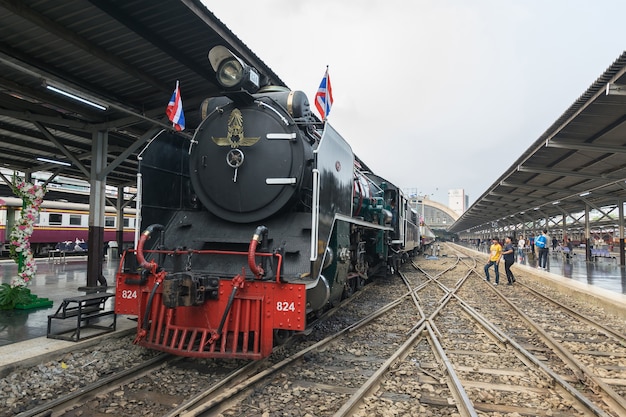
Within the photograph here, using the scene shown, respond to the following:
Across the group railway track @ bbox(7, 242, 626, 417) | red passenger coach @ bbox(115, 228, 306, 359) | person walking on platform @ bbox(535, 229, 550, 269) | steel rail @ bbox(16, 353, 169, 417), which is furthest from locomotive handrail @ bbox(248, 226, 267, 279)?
person walking on platform @ bbox(535, 229, 550, 269)

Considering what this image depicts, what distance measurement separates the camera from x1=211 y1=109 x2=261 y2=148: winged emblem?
16.8ft

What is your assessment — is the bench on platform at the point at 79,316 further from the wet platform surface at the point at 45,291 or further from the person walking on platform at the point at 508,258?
the person walking on platform at the point at 508,258

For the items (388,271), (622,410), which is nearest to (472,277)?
(388,271)

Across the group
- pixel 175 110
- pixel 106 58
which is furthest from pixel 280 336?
pixel 106 58

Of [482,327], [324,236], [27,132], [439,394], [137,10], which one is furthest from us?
[27,132]

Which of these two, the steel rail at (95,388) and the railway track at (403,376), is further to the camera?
the railway track at (403,376)

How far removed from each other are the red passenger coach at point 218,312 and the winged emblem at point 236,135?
64.4 inches

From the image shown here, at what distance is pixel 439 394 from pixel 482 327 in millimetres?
3218

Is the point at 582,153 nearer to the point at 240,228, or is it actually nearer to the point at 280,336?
the point at 240,228

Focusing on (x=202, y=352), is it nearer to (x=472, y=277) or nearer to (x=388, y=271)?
(x=388, y=271)

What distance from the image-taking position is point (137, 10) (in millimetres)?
5148

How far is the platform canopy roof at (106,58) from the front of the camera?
506cm

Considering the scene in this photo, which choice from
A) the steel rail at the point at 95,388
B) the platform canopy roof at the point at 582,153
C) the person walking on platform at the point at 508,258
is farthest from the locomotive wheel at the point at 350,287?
the person walking on platform at the point at 508,258

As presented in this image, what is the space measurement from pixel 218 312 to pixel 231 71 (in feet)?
9.47
